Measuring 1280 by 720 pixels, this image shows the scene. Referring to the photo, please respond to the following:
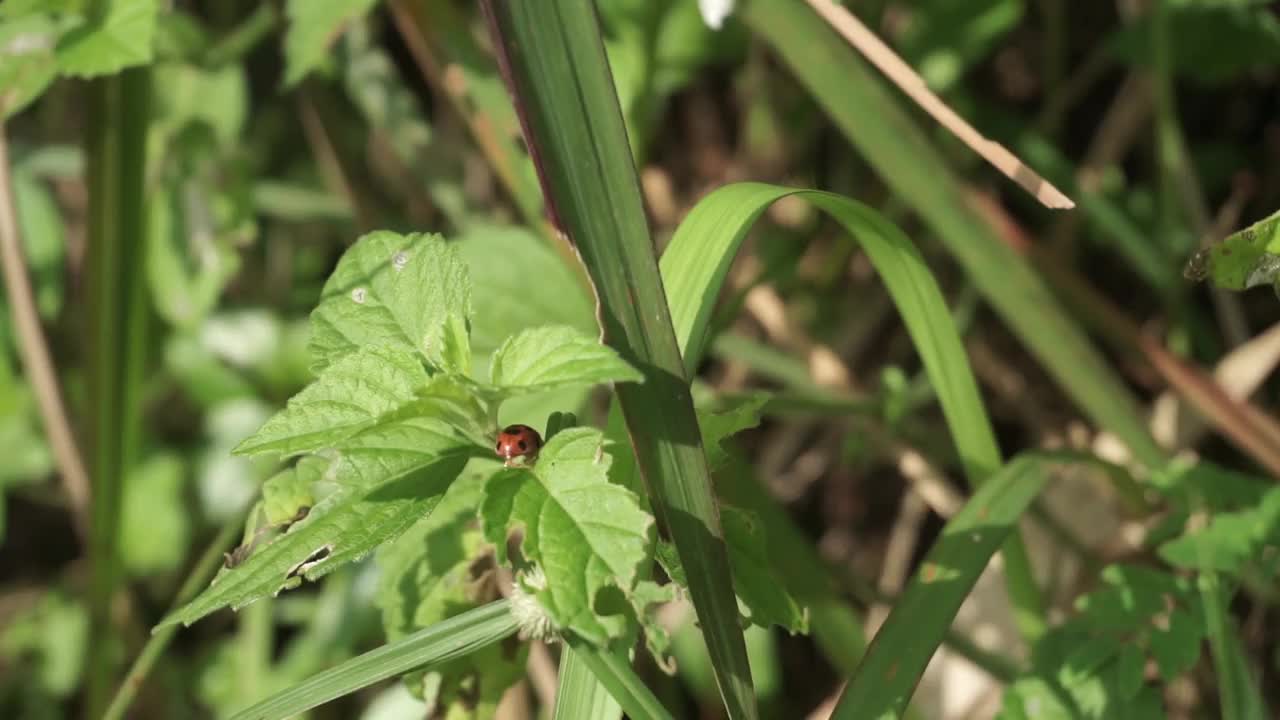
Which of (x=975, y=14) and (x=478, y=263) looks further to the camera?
(x=975, y=14)

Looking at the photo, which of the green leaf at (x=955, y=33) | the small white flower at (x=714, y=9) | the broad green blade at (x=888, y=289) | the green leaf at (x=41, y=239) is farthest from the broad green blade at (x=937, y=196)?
the green leaf at (x=41, y=239)

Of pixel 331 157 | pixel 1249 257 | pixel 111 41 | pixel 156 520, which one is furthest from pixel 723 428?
pixel 156 520

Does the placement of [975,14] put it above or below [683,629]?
above

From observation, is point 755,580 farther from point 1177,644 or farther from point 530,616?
point 1177,644

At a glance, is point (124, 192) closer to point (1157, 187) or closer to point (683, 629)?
point (683, 629)

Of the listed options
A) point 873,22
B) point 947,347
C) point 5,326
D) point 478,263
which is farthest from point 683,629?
point 5,326

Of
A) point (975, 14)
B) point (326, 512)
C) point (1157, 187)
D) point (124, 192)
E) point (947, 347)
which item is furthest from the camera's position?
point (1157, 187)

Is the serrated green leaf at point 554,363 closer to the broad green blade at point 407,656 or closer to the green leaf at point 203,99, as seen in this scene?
the broad green blade at point 407,656
